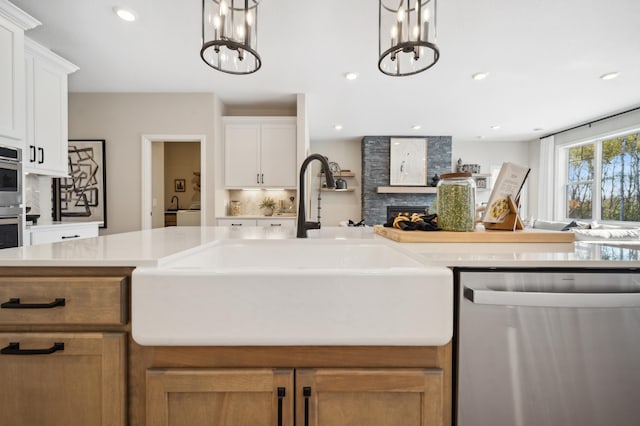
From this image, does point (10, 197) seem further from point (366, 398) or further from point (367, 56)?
point (367, 56)

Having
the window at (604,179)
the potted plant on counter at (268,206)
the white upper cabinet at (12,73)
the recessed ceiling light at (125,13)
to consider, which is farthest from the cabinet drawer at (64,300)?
the window at (604,179)

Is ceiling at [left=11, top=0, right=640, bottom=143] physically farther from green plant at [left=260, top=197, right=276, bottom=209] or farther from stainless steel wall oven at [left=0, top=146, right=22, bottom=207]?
green plant at [left=260, top=197, right=276, bottom=209]

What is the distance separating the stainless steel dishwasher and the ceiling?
2327 millimetres

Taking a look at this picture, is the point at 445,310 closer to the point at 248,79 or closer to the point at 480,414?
the point at 480,414

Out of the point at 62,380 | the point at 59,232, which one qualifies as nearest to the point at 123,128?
the point at 59,232

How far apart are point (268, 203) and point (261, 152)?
0.81 meters

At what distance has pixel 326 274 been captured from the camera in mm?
659

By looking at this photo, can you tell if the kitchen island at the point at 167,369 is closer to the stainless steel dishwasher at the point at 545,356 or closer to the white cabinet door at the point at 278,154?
the stainless steel dishwasher at the point at 545,356

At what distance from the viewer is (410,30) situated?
1543mm

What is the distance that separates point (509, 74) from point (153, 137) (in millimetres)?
4495

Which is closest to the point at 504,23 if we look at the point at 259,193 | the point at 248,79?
the point at 248,79

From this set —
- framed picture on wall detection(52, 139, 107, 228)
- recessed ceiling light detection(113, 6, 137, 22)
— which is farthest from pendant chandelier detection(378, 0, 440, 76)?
framed picture on wall detection(52, 139, 107, 228)

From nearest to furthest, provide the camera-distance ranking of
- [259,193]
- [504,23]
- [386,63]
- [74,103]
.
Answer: [386,63]
[504,23]
[74,103]
[259,193]

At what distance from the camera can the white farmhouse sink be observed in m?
0.65
